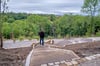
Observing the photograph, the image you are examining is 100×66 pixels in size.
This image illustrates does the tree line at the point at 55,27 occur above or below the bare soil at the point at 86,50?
below

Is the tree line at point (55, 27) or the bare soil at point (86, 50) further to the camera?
the tree line at point (55, 27)

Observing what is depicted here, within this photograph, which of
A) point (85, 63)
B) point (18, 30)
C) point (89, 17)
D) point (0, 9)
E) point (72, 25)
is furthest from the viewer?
point (72, 25)

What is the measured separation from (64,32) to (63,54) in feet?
199

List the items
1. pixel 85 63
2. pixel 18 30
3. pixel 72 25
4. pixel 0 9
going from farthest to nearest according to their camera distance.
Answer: pixel 72 25 < pixel 18 30 < pixel 0 9 < pixel 85 63

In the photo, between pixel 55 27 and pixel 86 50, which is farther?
pixel 55 27

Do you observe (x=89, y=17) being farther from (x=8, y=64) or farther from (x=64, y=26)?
(x=8, y=64)

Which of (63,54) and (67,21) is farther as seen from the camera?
(67,21)

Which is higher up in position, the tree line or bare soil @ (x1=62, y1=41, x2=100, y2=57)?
bare soil @ (x1=62, y1=41, x2=100, y2=57)

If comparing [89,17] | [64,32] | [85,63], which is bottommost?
[64,32]

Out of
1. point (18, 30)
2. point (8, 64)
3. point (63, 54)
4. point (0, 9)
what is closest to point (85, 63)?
point (63, 54)

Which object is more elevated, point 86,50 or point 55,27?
point 86,50

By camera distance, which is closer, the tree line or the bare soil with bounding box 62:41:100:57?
the bare soil with bounding box 62:41:100:57

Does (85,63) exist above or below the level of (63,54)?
above

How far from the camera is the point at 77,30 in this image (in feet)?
234
